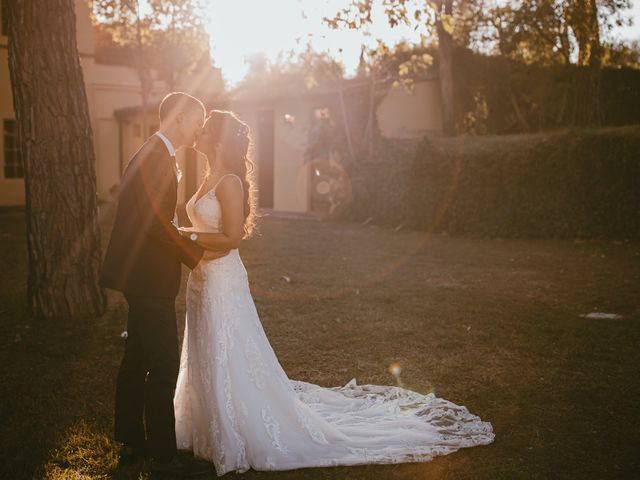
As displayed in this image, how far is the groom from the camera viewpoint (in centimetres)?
365

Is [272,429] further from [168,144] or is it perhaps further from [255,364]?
[168,144]

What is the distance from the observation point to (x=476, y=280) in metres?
9.91

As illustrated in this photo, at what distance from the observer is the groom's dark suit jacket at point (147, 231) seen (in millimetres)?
3639

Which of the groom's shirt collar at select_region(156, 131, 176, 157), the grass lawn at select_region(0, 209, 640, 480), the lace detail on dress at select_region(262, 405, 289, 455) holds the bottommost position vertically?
the grass lawn at select_region(0, 209, 640, 480)

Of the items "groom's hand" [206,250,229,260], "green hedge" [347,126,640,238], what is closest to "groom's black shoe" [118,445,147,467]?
"groom's hand" [206,250,229,260]

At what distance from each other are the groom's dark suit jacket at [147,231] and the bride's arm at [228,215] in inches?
6.7

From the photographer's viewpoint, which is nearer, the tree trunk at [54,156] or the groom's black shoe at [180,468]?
the groom's black shoe at [180,468]

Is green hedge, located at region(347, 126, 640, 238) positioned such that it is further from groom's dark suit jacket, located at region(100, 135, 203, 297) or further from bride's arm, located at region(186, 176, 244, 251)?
groom's dark suit jacket, located at region(100, 135, 203, 297)

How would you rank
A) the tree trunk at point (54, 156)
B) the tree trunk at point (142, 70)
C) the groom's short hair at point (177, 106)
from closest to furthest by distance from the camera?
1. the groom's short hair at point (177, 106)
2. the tree trunk at point (54, 156)
3. the tree trunk at point (142, 70)

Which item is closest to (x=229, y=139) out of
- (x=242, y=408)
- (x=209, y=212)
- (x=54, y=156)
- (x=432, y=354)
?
(x=209, y=212)

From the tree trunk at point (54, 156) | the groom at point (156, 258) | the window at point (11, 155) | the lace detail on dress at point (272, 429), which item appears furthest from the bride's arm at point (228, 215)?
the window at point (11, 155)

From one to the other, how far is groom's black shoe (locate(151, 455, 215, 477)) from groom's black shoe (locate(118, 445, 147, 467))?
172 millimetres

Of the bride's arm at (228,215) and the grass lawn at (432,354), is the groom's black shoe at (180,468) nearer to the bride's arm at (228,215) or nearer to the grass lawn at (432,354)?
the grass lawn at (432,354)

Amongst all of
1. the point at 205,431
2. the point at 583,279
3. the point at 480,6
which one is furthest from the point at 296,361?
the point at 480,6
